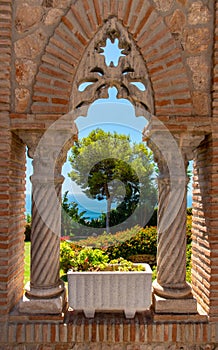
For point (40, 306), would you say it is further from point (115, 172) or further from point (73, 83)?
point (115, 172)

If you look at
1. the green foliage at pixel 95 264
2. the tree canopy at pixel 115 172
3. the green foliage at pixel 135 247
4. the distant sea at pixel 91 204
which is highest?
the tree canopy at pixel 115 172

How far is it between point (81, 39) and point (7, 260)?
2195 mm

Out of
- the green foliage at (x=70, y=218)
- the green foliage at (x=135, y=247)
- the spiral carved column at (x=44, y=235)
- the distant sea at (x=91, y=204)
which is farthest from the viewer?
the green foliage at (x=70, y=218)

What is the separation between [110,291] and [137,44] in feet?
7.89

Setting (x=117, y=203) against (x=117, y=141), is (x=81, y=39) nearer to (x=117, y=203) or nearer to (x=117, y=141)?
(x=117, y=141)

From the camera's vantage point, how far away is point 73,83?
292 cm

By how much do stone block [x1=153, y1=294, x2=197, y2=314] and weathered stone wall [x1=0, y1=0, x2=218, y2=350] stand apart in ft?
0.21

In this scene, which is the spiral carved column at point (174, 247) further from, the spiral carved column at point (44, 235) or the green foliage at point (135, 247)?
the green foliage at point (135, 247)

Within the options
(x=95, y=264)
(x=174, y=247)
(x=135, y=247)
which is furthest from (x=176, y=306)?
(x=135, y=247)

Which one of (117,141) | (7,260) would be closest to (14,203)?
(7,260)

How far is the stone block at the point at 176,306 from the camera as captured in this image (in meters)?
2.93

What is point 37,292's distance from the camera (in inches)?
116

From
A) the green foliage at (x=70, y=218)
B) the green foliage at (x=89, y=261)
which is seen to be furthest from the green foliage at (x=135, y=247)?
the green foliage at (x=89, y=261)

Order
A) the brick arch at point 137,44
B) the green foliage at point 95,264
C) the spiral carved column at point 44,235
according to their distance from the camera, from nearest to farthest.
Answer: the brick arch at point 137,44, the spiral carved column at point 44,235, the green foliage at point 95,264
